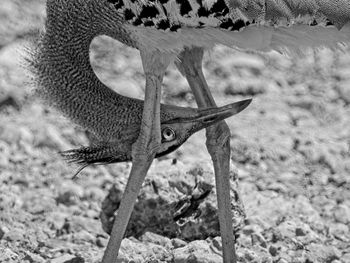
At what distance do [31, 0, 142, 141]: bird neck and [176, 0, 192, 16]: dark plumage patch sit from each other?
508 millimetres

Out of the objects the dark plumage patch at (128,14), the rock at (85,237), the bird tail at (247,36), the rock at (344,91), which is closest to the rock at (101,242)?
the rock at (85,237)

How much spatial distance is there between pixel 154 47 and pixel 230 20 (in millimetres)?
419

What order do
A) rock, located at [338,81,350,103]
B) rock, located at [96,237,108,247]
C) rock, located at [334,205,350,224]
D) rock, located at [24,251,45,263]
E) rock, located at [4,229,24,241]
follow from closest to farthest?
rock, located at [24,251,45,263], rock, located at [4,229,24,241], rock, located at [96,237,108,247], rock, located at [334,205,350,224], rock, located at [338,81,350,103]

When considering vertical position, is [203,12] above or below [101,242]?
above

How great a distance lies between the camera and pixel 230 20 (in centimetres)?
466

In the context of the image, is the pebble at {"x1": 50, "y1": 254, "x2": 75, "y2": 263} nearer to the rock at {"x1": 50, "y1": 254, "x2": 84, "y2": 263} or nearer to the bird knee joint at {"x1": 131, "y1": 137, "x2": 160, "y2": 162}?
the rock at {"x1": 50, "y1": 254, "x2": 84, "y2": 263}

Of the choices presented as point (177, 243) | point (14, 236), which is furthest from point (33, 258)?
point (177, 243)

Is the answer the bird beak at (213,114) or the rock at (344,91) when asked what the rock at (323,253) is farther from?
the rock at (344,91)

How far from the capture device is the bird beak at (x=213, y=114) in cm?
502

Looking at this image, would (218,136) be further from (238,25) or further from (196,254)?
(238,25)

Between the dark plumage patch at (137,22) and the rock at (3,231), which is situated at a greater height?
the dark plumage patch at (137,22)

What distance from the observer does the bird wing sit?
15.3ft

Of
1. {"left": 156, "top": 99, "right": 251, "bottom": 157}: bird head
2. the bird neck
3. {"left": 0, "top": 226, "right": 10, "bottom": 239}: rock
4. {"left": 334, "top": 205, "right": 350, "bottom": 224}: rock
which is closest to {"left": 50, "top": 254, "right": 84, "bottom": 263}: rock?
{"left": 0, "top": 226, "right": 10, "bottom": 239}: rock

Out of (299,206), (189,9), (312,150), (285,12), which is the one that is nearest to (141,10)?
(189,9)
